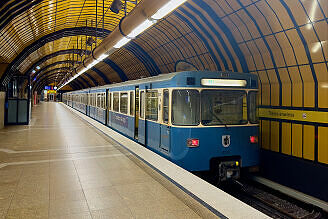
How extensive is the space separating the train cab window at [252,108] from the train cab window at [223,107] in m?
0.16

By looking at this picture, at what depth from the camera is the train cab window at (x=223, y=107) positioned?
695cm

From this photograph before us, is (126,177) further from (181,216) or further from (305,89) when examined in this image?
(305,89)

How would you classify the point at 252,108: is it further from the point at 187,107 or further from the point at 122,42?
the point at 122,42

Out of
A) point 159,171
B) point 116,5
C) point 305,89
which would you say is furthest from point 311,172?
point 116,5

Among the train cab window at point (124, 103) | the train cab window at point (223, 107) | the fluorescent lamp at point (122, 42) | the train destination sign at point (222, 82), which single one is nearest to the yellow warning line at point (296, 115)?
the train cab window at point (223, 107)

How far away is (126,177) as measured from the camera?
5.95 m

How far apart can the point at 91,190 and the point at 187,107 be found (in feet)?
9.97

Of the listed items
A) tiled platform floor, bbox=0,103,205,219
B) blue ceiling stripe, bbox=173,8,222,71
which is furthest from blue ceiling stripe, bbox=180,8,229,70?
tiled platform floor, bbox=0,103,205,219

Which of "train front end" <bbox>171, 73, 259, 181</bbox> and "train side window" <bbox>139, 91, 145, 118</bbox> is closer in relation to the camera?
"train front end" <bbox>171, 73, 259, 181</bbox>

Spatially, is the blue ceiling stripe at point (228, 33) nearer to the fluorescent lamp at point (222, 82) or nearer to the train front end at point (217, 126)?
the train front end at point (217, 126)

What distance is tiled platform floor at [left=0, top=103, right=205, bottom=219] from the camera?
4164mm

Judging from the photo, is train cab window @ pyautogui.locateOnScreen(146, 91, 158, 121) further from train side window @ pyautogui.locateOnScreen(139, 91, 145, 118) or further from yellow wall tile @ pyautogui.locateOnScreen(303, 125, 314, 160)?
yellow wall tile @ pyautogui.locateOnScreen(303, 125, 314, 160)

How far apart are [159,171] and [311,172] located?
4.41m

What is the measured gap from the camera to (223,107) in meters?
7.13
